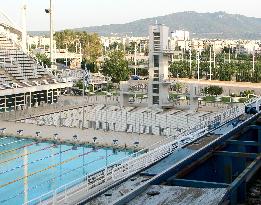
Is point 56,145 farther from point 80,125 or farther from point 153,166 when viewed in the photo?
point 153,166

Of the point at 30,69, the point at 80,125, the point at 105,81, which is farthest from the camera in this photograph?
the point at 105,81

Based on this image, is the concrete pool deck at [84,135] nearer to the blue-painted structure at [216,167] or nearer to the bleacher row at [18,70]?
the bleacher row at [18,70]

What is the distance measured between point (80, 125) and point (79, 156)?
28.7ft

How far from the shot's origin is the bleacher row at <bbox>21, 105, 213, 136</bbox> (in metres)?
34.2

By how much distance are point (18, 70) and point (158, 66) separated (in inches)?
625

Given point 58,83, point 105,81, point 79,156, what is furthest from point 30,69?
point 79,156

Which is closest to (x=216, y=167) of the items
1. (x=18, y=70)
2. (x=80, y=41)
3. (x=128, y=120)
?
(x=128, y=120)

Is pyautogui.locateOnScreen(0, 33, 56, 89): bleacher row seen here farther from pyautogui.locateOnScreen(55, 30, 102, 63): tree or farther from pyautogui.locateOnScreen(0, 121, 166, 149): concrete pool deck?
pyautogui.locateOnScreen(55, 30, 102, 63): tree

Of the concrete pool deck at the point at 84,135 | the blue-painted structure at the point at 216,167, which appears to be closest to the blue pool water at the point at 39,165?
the concrete pool deck at the point at 84,135

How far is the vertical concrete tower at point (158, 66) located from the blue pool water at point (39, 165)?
15.8 meters

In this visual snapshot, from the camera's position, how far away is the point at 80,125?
36.5m

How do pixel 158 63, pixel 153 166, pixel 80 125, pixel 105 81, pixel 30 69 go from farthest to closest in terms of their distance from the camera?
pixel 105 81
pixel 30 69
pixel 158 63
pixel 80 125
pixel 153 166

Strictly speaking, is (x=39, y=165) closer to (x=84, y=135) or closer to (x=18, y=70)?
(x=84, y=135)

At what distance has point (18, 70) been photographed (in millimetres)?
52844
